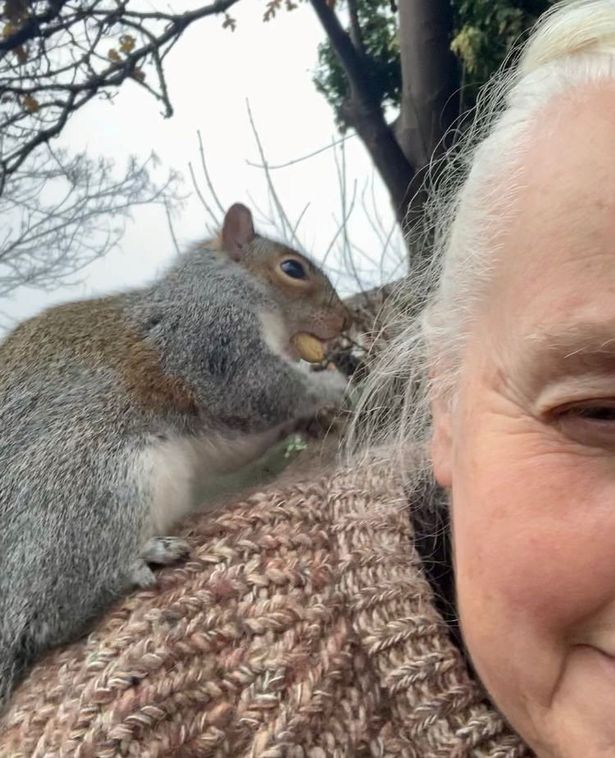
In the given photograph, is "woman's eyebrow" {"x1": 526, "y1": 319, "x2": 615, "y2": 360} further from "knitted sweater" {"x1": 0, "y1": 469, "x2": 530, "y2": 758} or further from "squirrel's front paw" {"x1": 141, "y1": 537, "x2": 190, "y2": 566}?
"squirrel's front paw" {"x1": 141, "y1": 537, "x2": 190, "y2": 566}

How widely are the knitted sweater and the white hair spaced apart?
0.55ft

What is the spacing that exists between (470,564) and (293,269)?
87 cm

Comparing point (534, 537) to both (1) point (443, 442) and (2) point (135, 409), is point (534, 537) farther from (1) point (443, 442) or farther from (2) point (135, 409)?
(2) point (135, 409)

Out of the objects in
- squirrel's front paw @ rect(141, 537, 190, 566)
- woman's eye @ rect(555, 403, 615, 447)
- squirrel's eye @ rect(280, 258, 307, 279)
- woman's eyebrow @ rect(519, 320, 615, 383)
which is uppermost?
woman's eyebrow @ rect(519, 320, 615, 383)

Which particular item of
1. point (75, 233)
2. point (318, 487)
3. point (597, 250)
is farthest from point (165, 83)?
point (597, 250)

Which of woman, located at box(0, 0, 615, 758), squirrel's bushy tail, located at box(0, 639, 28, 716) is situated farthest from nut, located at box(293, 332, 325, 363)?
squirrel's bushy tail, located at box(0, 639, 28, 716)

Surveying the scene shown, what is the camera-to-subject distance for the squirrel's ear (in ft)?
4.25

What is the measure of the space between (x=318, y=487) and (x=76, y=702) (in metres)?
0.31

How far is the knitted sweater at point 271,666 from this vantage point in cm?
55

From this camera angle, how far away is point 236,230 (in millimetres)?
1303

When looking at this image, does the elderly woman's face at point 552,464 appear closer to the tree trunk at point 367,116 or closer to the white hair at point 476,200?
the white hair at point 476,200

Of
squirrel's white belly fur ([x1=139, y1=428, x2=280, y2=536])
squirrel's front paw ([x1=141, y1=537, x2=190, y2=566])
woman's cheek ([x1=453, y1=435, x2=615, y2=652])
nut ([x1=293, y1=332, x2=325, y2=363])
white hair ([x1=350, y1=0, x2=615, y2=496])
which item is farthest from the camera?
nut ([x1=293, y1=332, x2=325, y2=363])

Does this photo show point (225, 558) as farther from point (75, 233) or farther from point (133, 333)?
point (75, 233)

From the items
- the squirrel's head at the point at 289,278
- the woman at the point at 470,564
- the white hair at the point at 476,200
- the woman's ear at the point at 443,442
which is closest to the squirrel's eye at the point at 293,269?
the squirrel's head at the point at 289,278
